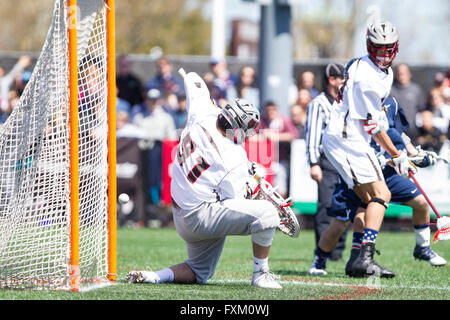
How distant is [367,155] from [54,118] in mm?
2724

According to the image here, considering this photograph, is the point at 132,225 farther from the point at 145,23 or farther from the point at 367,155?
the point at 145,23

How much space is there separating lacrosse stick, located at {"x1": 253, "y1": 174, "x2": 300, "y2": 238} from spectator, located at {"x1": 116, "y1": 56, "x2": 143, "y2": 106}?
10443 mm

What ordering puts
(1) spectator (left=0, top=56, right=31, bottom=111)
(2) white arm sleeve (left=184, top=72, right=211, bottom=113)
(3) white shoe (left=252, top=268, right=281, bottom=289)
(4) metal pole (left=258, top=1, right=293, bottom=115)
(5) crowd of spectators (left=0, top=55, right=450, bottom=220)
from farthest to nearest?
(1) spectator (left=0, top=56, right=31, bottom=111)
(4) metal pole (left=258, top=1, right=293, bottom=115)
(5) crowd of spectators (left=0, top=55, right=450, bottom=220)
(2) white arm sleeve (left=184, top=72, right=211, bottom=113)
(3) white shoe (left=252, top=268, right=281, bottom=289)

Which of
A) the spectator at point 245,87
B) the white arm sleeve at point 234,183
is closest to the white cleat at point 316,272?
the white arm sleeve at point 234,183

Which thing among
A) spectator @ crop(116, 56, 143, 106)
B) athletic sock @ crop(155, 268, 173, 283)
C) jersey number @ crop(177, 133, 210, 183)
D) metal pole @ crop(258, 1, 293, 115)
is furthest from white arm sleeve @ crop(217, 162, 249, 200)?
spectator @ crop(116, 56, 143, 106)

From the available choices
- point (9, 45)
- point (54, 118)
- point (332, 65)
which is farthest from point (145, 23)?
point (54, 118)

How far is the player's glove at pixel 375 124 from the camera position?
752 cm

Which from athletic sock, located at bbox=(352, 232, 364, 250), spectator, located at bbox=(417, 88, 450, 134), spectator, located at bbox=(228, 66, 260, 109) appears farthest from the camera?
spectator, located at bbox=(228, 66, 260, 109)

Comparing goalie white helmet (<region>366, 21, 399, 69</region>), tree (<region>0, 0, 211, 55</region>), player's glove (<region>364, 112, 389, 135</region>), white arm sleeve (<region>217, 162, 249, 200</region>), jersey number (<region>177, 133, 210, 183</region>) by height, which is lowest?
white arm sleeve (<region>217, 162, 249, 200</region>)

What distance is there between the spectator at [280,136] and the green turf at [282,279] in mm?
1605

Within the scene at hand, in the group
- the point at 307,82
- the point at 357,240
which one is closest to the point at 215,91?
the point at 307,82

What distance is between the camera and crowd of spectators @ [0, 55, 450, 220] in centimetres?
1437

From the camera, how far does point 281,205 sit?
7047mm

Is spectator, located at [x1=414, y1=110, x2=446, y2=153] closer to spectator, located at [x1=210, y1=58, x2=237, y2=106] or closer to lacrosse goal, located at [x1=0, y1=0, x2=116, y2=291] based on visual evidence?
spectator, located at [x1=210, y1=58, x2=237, y2=106]
